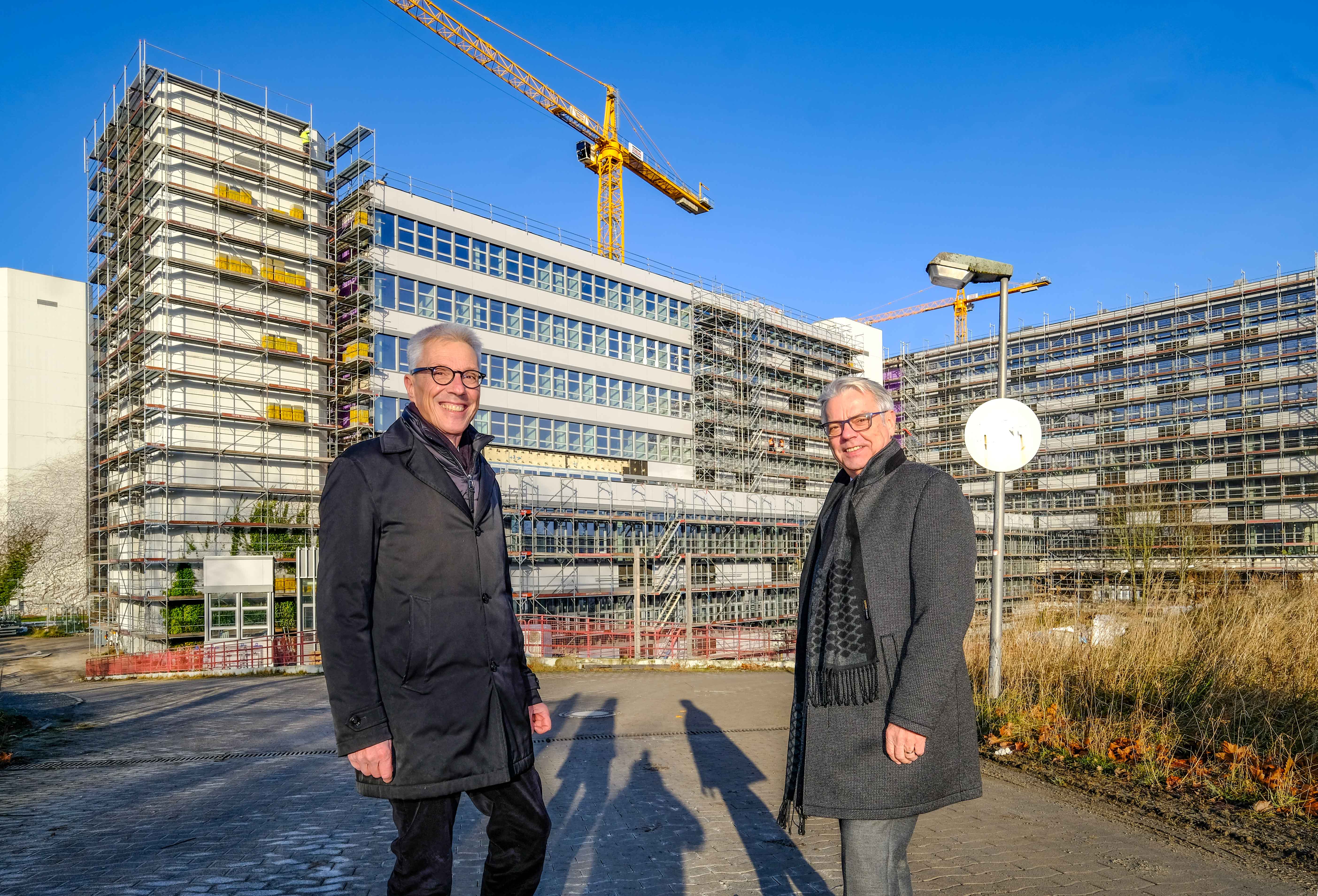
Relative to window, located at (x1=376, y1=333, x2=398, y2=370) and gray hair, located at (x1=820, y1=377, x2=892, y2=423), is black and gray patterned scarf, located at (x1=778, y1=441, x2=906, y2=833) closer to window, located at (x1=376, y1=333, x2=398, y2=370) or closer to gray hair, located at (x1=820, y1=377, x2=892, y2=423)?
gray hair, located at (x1=820, y1=377, x2=892, y2=423)

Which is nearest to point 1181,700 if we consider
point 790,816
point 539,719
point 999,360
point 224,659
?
point 999,360

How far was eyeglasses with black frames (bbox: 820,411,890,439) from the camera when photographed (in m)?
3.06

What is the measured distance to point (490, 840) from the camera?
2.95 metres

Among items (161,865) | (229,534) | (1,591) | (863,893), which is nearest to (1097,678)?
(863,893)

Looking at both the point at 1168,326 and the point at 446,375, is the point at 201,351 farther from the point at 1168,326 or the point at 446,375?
the point at 1168,326

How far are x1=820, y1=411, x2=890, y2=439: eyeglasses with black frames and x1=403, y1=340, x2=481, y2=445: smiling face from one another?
4.09ft

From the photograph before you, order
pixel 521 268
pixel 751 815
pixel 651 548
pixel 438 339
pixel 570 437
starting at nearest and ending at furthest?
pixel 438 339, pixel 751 815, pixel 651 548, pixel 521 268, pixel 570 437

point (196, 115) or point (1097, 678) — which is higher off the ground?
point (196, 115)

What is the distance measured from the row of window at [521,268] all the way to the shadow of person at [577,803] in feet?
102

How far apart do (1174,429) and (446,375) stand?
6329 centimetres

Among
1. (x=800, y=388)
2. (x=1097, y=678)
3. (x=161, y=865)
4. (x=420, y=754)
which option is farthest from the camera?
(x=800, y=388)

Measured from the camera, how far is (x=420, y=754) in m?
2.67

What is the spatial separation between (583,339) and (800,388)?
1706 cm

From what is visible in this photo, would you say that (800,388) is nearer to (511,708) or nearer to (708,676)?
(708,676)
